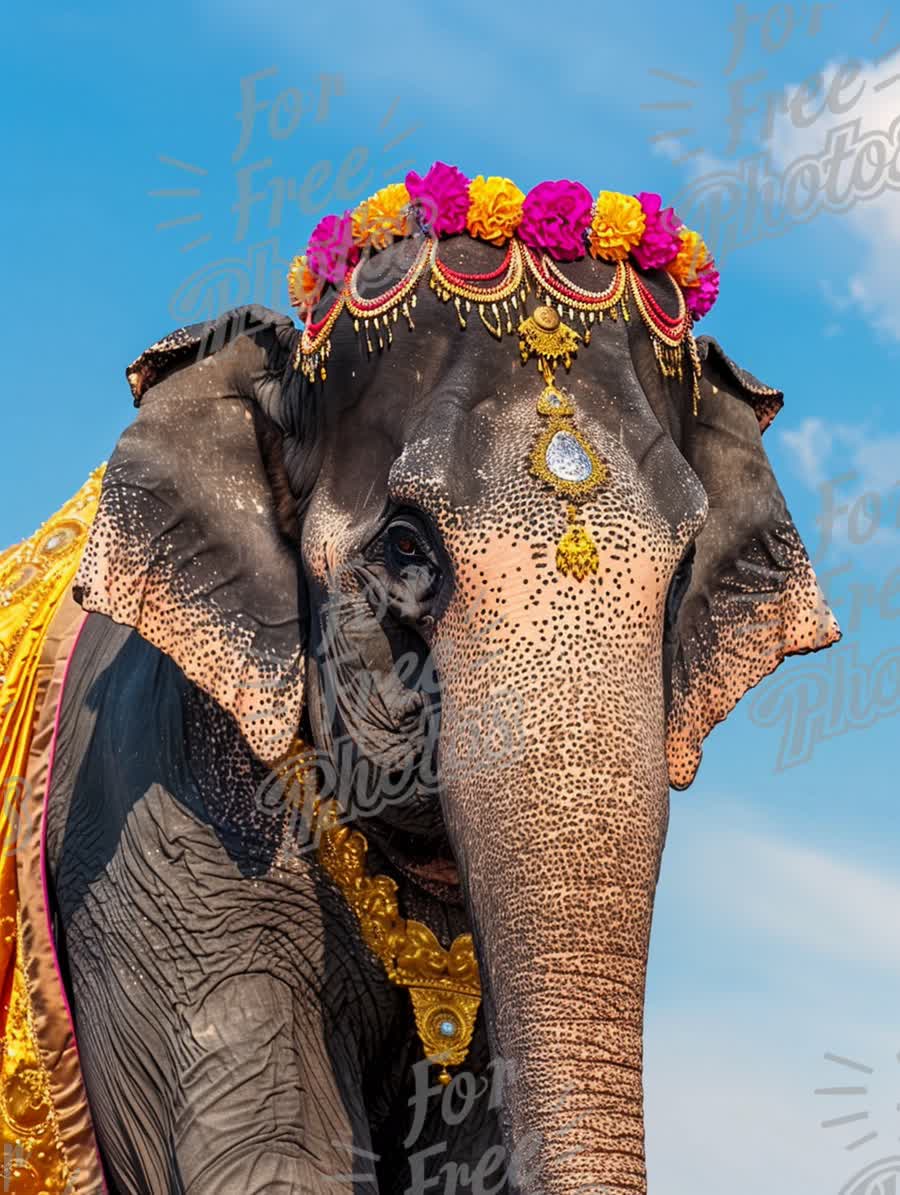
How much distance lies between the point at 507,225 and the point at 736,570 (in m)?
0.94

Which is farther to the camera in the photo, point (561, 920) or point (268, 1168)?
point (268, 1168)

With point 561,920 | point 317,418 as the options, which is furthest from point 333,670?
point 561,920

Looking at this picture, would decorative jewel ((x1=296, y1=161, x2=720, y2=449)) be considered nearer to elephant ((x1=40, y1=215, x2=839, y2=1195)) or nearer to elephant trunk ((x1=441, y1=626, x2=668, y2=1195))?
elephant ((x1=40, y1=215, x2=839, y2=1195))

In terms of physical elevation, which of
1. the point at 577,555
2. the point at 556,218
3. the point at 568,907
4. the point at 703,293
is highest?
the point at 703,293

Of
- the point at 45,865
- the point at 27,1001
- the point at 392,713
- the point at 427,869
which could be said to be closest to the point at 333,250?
the point at 392,713

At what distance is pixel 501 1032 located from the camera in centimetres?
512

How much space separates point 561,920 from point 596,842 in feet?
0.45

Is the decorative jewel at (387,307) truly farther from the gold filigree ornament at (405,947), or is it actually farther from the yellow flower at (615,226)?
the gold filigree ornament at (405,947)

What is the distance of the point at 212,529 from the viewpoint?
6000 millimetres

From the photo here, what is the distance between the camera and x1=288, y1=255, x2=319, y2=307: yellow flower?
233 inches

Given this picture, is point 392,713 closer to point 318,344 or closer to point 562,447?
point 562,447

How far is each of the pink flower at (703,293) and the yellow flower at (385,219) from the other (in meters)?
0.57

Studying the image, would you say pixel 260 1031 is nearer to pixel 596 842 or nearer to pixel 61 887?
pixel 61 887

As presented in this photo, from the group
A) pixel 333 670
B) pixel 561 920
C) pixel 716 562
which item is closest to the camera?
pixel 561 920
